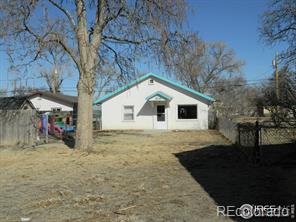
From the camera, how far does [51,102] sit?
36.1m

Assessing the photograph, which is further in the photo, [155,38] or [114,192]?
[155,38]

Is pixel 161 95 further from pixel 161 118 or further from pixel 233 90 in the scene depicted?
pixel 233 90

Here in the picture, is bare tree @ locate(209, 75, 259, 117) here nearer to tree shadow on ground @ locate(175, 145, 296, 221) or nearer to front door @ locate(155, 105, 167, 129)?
front door @ locate(155, 105, 167, 129)

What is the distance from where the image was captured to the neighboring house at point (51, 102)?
117 ft

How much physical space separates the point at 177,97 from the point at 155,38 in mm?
14036

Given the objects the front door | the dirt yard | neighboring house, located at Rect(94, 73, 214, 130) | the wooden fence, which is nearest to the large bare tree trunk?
the dirt yard

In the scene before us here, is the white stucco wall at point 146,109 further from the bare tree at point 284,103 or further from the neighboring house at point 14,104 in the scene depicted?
the bare tree at point 284,103

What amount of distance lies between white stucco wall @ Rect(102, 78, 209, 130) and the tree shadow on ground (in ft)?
48.2

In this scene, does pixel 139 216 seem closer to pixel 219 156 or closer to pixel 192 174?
pixel 192 174

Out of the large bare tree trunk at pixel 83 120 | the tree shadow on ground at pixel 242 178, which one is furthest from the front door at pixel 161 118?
the tree shadow on ground at pixel 242 178

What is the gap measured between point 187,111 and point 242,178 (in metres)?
19.6

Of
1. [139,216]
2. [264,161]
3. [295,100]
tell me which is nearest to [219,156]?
[264,161]

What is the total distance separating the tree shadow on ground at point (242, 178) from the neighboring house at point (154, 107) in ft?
48.5

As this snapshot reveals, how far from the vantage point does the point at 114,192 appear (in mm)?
6316
